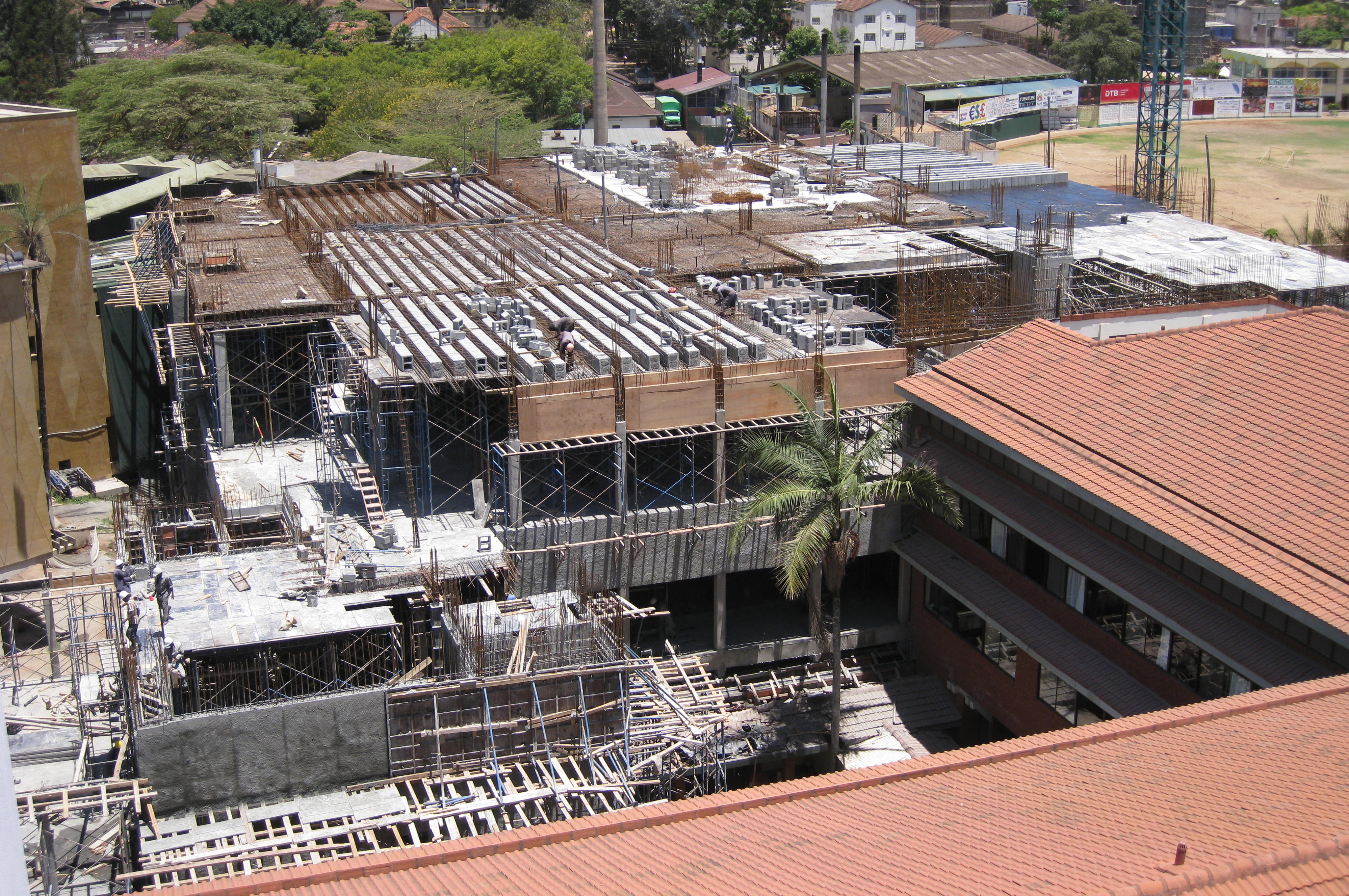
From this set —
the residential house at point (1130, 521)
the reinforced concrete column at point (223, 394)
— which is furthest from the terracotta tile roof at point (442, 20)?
the residential house at point (1130, 521)

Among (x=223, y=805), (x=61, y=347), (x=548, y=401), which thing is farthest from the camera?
(x=61, y=347)

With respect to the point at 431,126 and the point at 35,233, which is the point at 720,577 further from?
the point at 431,126

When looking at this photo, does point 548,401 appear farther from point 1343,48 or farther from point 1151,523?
point 1343,48

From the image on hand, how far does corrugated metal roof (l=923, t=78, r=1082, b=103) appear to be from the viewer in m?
119

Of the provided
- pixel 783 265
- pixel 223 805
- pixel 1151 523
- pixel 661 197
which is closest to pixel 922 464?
pixel 1151 523

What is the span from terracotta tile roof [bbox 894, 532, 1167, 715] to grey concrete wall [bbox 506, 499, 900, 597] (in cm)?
187

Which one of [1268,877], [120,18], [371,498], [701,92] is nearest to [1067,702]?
[1268,877]

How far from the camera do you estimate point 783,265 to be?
46.8 meters

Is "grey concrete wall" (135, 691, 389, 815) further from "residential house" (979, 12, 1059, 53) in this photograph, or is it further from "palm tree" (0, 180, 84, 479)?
"residential house" (979, 12, 1059, 53)

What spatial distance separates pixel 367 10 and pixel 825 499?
150251mm

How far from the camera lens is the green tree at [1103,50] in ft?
448

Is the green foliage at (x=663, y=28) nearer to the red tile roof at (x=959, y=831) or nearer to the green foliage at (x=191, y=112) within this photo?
the green foliage at (x=191, y=112)

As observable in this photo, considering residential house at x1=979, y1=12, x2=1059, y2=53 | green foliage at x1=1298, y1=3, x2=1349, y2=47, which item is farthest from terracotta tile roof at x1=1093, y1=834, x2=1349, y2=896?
green foliage at x1=1298, y1=3, x2=1349, y2=47

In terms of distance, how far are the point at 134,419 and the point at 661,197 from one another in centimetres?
2284
